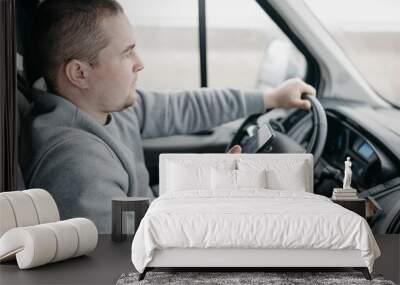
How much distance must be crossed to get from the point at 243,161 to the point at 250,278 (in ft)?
6.83

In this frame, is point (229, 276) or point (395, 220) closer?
point (229, 276)

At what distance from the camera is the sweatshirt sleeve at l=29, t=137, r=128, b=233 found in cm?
682

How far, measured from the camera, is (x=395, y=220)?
696 centimetres

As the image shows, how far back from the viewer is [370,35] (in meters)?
7.08

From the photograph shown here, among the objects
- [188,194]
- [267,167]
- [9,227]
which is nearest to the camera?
[9,227]

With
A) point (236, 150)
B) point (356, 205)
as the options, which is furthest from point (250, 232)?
point (236, 150)

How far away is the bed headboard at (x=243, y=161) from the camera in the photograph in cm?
679

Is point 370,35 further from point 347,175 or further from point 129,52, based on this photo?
point 129,52

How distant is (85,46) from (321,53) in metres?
2.30

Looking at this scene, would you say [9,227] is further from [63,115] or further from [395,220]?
[395,220]

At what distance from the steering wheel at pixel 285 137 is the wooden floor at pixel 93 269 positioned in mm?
1305

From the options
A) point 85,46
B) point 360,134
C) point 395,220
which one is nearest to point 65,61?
point 85,46

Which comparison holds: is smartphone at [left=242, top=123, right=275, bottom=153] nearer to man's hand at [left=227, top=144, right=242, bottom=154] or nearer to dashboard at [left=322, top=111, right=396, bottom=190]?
man's hand at [left=227, top=144, right=242, bottom=154]

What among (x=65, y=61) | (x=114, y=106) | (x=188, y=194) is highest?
(x=65, y=61)
